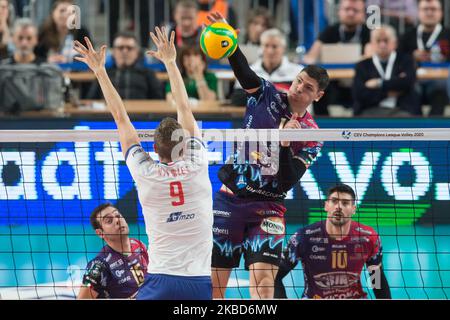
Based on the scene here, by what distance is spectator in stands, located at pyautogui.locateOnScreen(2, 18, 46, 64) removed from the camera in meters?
15.5

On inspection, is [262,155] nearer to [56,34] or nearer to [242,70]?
[242,70]

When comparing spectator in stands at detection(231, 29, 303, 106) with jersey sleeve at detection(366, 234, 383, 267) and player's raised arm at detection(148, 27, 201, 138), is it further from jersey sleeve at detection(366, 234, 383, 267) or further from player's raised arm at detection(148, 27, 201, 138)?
player's raised arm at detection(148, 27, 201, 138)

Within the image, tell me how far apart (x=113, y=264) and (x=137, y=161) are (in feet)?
6.25

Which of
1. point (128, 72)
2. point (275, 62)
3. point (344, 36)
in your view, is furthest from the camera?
point (344, 36)

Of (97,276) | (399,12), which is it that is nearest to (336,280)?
(97,276)

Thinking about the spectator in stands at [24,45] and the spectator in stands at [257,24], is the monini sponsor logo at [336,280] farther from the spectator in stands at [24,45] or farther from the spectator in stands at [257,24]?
the spectator in stands at [257,24]

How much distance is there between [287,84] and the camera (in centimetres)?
1460

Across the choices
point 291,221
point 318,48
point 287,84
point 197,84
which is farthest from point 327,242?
point 318,48

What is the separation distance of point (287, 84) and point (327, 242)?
183 inches

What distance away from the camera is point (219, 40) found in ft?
30.2

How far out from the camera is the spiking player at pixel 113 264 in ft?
32.6
